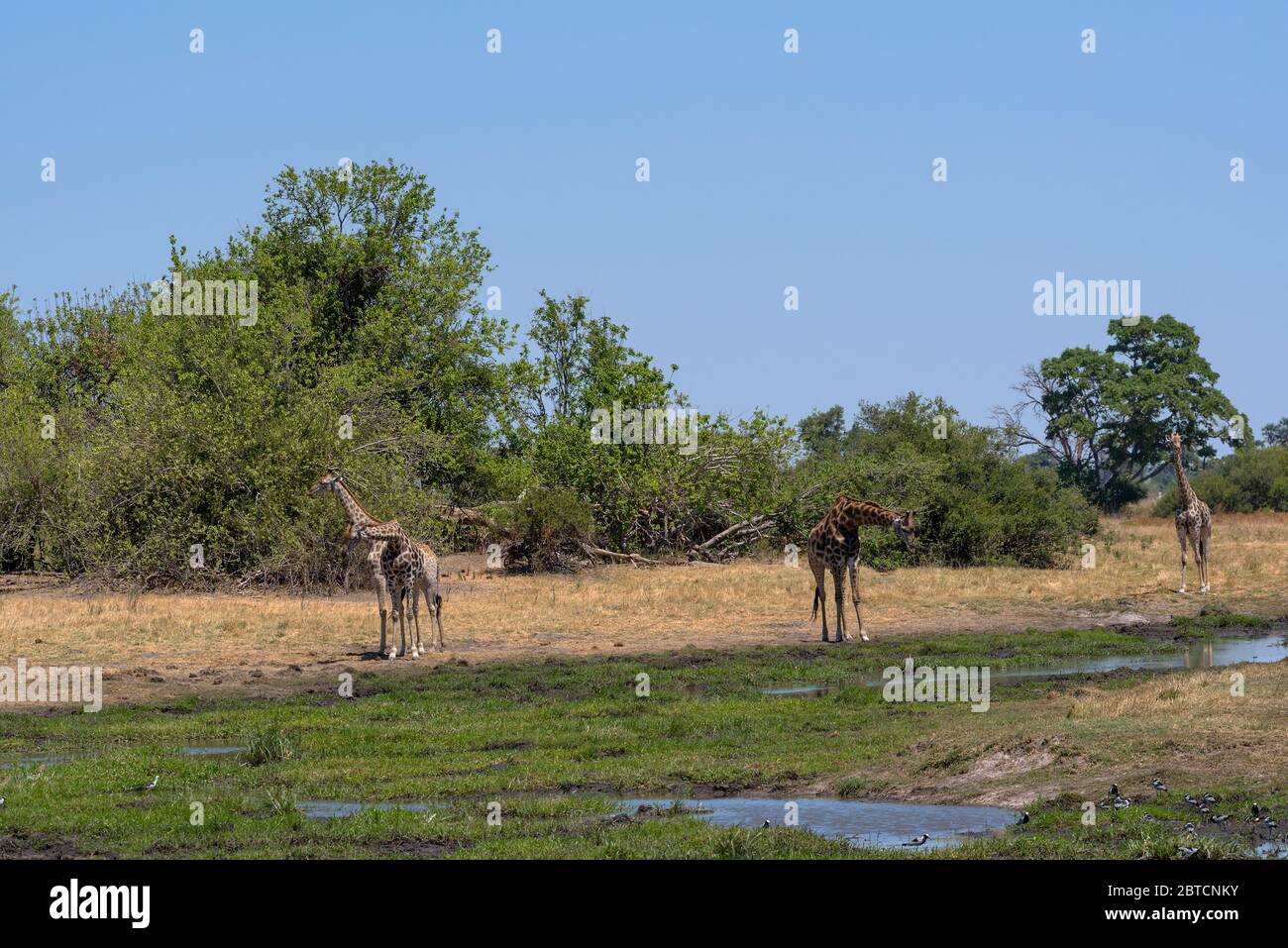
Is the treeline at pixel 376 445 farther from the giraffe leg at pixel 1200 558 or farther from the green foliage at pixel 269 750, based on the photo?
the green foliage at pixel 269 750

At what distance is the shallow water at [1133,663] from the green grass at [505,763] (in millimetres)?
502

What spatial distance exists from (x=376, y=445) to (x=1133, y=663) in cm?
2057

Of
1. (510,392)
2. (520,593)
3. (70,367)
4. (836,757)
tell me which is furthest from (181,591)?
(836,757)

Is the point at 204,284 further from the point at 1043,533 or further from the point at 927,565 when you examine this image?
the point at 1043,533

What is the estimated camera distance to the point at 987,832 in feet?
A: 36.4

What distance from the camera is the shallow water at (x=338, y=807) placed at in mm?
12344

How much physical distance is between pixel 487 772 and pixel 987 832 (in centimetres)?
500

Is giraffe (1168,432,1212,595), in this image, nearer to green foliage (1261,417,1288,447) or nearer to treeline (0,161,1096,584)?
treeline (0,161,1096,584)

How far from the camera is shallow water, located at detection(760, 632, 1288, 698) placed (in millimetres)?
20094

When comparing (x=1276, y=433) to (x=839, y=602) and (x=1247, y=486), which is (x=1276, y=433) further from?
(x=839, y=602)

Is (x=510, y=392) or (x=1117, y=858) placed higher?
(x=510, y=392)

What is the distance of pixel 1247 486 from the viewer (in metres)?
74.9

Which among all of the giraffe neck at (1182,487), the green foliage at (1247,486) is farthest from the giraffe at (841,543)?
the green foliage at (1247,486)

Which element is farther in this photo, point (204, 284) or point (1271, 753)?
point (204, 284)
